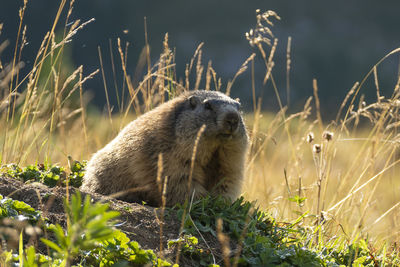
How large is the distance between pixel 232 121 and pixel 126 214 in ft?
3.80

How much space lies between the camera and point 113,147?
444 centimetres

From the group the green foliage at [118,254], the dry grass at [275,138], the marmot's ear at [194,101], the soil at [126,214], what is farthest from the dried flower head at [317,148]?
the green foliage at [118,254]

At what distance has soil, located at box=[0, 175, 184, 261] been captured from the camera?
3.23 m

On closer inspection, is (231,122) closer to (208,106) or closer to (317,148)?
(208,106)

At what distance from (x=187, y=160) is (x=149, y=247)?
3.61 feet

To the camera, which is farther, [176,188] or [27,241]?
[176,188]

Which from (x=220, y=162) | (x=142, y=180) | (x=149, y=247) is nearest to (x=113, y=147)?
(x=142, y=180)

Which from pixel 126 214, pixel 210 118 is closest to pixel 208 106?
pixel 210 118

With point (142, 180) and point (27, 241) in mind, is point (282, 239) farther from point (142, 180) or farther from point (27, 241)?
point (27, 241)

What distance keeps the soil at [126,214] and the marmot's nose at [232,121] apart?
34.8 inches

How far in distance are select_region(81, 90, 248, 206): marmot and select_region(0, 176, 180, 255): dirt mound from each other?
0.43 meters

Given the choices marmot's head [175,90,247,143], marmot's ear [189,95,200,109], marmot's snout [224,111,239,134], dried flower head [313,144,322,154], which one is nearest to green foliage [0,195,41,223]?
marmot's head [175,90,247,143]

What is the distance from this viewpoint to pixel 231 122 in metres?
4.09

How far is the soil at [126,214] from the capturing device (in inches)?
127
